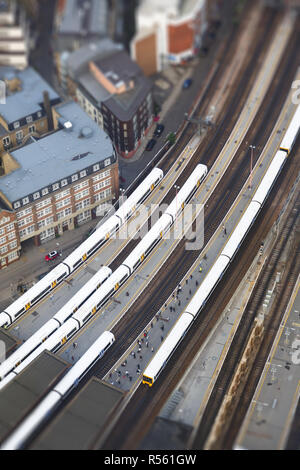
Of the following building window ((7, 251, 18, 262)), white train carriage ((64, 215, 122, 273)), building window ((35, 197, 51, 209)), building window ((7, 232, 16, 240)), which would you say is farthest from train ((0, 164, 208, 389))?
building window ((35, 197, 51, 209))

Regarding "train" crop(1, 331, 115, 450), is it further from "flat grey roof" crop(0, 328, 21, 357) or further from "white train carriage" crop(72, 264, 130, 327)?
"flat grey roof" crop(0, 328, 21, 357)

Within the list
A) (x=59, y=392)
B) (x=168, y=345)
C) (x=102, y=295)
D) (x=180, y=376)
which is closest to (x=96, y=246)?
(x=102, y=295)

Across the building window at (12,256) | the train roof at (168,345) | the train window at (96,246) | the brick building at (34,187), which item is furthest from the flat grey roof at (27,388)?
the brick building at (34,187)

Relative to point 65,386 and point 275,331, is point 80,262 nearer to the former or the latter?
point 65,386

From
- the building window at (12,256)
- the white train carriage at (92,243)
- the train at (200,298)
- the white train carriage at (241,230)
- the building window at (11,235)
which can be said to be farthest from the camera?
the building window at (12,256)

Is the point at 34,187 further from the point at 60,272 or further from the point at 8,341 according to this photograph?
the point at 8,341

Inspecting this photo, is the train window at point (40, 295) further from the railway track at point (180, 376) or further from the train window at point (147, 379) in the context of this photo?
the train window at point (147, 379)
